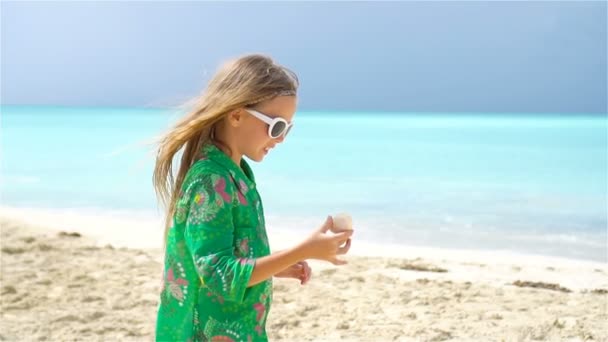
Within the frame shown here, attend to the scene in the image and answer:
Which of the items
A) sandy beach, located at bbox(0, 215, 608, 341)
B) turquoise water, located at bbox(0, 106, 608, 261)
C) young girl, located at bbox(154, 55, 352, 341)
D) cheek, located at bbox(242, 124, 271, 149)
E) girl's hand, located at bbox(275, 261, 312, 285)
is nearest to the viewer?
young girl, located at bbox(154, 55, 352, 341)

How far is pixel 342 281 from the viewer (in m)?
5.79

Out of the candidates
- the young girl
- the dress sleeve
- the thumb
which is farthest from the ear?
the thumb

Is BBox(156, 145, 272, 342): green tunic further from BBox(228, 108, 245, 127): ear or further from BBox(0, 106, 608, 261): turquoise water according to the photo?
BBox(0, 106, 608, 261): turquoise water

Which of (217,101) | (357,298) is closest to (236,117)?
(217,101)

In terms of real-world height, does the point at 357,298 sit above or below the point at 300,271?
below

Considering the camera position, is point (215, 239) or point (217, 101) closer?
point (215, 239)

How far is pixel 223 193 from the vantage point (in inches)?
73.8

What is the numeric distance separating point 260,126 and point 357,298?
11.5 ft

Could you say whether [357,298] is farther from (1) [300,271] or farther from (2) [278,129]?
(2) [278,129]

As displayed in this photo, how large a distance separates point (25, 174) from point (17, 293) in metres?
11.5

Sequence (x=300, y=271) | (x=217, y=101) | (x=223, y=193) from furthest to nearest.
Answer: (x=300, y=271) → (x=217, y=101) → (x=223, y=193)

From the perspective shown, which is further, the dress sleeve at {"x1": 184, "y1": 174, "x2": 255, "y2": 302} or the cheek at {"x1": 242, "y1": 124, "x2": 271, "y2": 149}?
the cheek at {"x1": 242, "y1": 124, "x2": 271, "y2": 149}

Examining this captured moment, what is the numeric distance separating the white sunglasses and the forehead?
0.6 inches

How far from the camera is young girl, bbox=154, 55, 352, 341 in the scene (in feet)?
6.16
